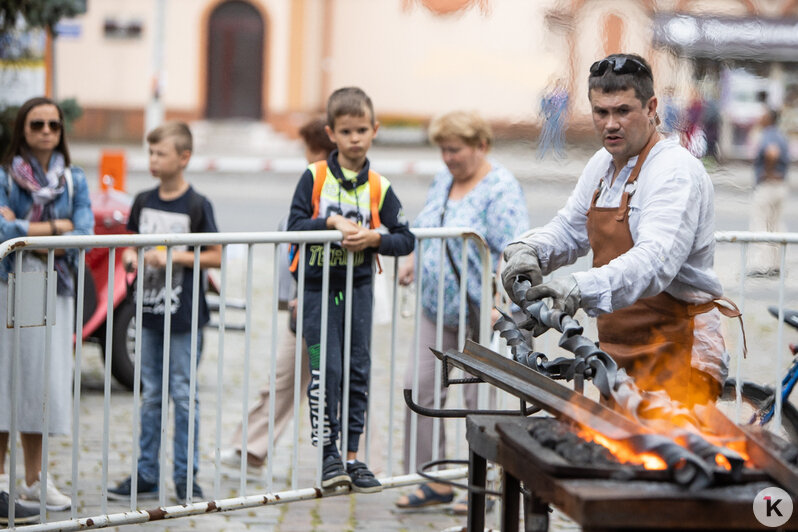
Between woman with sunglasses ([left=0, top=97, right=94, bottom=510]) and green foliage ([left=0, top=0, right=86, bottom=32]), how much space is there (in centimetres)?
284

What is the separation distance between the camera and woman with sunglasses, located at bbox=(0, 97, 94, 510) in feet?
17.1

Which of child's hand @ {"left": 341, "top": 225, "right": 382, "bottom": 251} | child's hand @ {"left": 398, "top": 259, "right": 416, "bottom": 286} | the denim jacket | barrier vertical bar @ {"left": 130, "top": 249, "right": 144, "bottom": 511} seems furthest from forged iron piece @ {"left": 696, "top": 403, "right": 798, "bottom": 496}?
the denim jacket

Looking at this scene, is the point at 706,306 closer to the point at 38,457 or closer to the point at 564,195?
the point at 564,195

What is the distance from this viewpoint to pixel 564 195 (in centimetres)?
499

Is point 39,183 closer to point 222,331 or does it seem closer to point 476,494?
point 222,331

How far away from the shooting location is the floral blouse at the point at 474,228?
224 inches

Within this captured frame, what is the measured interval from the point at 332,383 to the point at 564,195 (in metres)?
1.28

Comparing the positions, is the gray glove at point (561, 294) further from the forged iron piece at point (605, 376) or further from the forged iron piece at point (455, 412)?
the forged iron piece at point (455, 412)

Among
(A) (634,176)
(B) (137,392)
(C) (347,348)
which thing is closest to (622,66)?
(A) (634,176)

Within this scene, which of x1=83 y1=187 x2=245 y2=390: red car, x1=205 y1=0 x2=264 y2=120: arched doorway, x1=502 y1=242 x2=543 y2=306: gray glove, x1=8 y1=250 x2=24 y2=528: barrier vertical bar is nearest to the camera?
x1=502 y1=242 x2=543 y2=306: gray glove

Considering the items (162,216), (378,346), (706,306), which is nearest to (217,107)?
(378,346)

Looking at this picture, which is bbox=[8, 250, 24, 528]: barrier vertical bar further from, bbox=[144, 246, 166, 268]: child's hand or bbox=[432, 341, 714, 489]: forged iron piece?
bbox=[432, 341, 714, 489]: forged iron piece

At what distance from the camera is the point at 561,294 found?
11.3 ft

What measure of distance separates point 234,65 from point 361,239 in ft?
102
